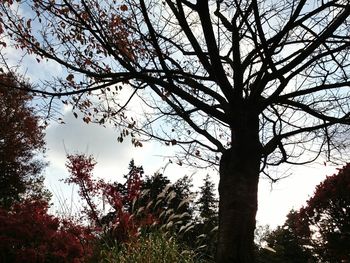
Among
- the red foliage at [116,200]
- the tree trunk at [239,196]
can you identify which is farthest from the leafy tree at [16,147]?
the tree trunk at [239,196]

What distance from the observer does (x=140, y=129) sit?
5.04 metres

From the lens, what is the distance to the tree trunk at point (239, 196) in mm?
3049

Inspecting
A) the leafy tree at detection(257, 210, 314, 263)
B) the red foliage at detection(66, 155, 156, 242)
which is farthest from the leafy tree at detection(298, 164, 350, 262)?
the red foliage at detection(66, 155, 156, 242)

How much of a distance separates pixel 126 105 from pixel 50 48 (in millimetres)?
1254

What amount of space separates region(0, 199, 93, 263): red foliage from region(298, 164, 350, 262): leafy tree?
9222mm

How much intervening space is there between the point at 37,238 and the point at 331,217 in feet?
33.9

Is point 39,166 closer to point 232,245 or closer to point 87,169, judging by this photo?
point 87,169

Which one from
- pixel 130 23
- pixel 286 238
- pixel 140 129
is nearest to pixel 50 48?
pixel 130 23

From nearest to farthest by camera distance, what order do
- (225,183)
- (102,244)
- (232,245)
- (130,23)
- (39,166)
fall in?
(232,245) → (225,183) → (130,23) → (102,244) → (39,166)

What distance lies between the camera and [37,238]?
745 cm

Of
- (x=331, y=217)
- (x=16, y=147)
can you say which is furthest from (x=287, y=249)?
(x=16, y=147)

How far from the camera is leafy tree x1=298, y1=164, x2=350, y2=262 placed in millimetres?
12305

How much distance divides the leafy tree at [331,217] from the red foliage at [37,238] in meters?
9.22

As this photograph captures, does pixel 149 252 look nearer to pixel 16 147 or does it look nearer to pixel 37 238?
pixel 37 238
